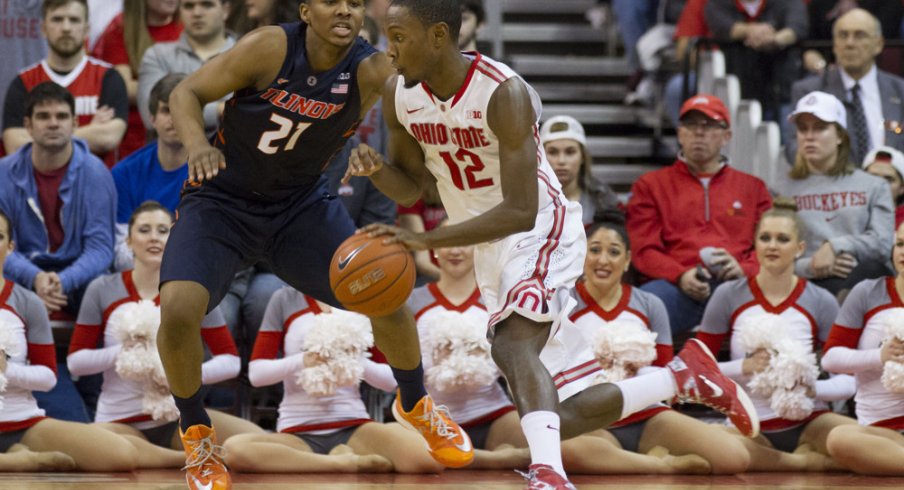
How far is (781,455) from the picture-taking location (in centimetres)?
598

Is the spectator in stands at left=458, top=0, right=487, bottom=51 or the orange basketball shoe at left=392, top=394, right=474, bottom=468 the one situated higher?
the spectator in stands at left=458, top=0, right=487, bottom=51

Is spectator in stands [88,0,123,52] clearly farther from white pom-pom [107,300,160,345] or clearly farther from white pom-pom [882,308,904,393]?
white pom-pom [882,308,904,393]

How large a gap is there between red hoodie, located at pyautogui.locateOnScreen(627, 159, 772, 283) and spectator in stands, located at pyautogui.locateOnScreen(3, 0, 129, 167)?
2.86 metres

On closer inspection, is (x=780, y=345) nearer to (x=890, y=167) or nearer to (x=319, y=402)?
(x=890, y=167)

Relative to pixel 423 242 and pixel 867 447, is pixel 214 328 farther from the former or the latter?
pixel 867 447

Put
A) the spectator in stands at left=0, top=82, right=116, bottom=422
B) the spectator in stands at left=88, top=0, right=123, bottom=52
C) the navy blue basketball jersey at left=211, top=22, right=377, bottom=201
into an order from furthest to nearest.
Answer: the spectator in stands at left=88, top=0, right=123, bottom=52 < the spectator in stands at left=0, top=82, right=116, bottom=422 < the navy blue basketball jersey at left=211, top=22, right=377, bottom=201

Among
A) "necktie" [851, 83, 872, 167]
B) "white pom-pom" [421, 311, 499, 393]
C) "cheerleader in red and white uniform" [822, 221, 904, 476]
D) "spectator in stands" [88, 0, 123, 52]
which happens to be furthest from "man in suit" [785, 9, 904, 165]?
→ "spectator in stands" [88, 0, 123, 52]

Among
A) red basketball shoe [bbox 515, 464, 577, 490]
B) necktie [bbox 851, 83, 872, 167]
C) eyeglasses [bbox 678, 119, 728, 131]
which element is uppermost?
necktie [bbox 851, 83, 872, 167]

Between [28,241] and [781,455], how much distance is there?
3.76 metres

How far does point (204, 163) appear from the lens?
167 inches

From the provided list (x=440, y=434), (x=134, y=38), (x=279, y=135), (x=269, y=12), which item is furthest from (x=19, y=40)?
(x=440, y=434)

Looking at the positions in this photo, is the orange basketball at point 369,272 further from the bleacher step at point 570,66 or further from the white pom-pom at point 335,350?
the bleacher step at point 570,66

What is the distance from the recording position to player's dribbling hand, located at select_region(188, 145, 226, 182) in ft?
13.9

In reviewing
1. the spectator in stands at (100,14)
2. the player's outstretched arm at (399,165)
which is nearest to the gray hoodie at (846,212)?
the player's outstretched arm at (399,165)
